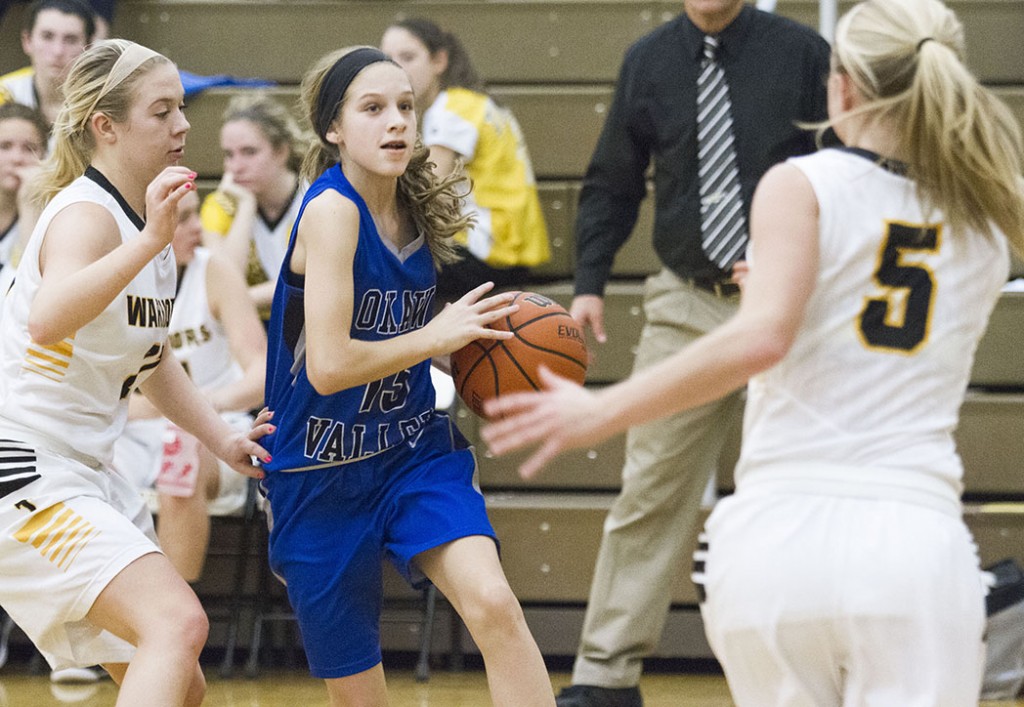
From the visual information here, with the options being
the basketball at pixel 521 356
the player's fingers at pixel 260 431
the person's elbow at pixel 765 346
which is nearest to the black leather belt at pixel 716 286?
the basketball at pixel 521 356

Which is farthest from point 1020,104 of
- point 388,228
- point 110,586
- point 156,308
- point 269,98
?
point 110,586

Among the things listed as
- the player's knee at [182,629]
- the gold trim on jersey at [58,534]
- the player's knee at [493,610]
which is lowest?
the player's knee at [182,629]

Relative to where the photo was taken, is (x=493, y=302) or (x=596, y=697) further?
(x=596, y=697)

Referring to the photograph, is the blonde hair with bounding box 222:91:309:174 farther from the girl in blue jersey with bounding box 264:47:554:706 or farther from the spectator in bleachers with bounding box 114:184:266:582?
the girl in blue jersey with bounding box 264:47:554:706

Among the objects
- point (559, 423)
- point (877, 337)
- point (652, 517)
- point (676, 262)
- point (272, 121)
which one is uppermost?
point (877, 337)

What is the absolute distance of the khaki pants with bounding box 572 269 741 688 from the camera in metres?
4.02

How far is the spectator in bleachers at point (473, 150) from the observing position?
5.06 m

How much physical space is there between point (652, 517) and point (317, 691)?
1.36 meters

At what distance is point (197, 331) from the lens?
4852mm

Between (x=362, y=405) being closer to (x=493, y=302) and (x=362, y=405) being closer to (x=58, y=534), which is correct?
(x=493, y=302)

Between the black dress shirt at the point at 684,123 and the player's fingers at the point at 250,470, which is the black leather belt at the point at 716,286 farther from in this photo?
the player's fingers at the point at 250,470

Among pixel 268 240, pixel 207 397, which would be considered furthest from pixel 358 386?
pixel 268 240

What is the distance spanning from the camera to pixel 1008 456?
16.4 feet

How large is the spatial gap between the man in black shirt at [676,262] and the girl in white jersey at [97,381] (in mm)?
1379
